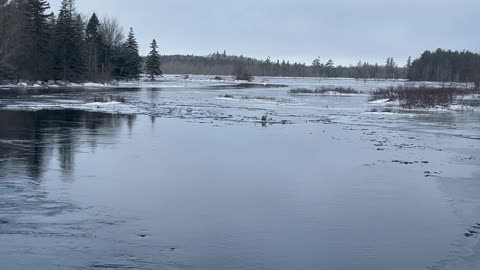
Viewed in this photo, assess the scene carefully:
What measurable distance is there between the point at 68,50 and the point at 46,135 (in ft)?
200

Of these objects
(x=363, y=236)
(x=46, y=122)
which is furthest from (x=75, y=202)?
(x=46, y=122)

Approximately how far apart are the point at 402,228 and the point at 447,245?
1046 mm

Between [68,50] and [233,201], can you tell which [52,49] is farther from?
[233,201]

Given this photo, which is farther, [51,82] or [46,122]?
[51,82]

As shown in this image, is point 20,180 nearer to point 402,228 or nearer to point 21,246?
point 21,246

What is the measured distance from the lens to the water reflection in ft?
47.4

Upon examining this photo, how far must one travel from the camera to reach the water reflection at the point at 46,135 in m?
14.5

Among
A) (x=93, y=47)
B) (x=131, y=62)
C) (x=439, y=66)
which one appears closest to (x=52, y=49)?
(x=93, y=47)

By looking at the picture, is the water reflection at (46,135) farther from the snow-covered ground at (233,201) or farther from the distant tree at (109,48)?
the distant tree at (109,48)

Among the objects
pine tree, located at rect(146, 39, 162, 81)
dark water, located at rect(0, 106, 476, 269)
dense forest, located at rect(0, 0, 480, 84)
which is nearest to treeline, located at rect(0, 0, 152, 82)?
dense forest, located at rect(0, 0, 480, 84)

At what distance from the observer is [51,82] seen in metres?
74.8

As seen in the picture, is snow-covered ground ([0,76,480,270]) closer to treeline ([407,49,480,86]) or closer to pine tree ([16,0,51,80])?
pine tree ([16,0,51,80])

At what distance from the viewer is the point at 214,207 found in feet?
35.0

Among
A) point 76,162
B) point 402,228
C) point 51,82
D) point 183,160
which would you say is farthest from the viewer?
point 51,82
